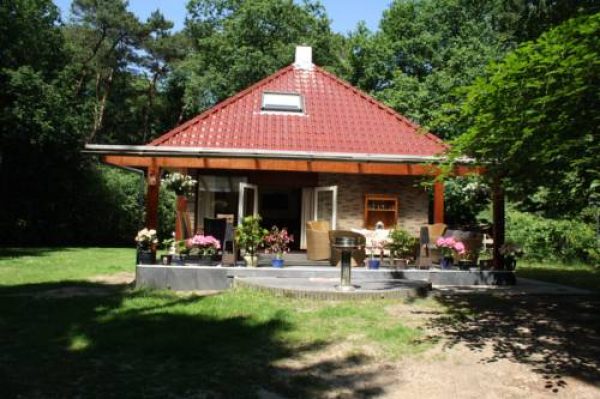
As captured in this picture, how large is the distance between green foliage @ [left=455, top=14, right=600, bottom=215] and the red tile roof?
634 centimetres

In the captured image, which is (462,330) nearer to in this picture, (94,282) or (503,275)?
(503,275)

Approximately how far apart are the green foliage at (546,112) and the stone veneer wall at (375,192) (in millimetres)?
7668

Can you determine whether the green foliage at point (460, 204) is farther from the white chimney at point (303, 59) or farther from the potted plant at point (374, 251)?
the potted plant at point (374, 251)

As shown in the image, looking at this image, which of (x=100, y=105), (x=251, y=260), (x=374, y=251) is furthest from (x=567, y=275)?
(x=100, y=105)

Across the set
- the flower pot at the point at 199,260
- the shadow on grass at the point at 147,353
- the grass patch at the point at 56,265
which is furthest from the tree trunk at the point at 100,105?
the shadow on grass at the point at 147,353

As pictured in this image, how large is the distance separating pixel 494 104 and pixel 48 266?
39.7 feet

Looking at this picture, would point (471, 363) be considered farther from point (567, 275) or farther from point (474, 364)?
point (567, 275)

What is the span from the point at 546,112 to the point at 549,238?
46.7 feet

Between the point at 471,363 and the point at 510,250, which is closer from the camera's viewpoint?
the point at 471,363

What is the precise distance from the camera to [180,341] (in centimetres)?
575

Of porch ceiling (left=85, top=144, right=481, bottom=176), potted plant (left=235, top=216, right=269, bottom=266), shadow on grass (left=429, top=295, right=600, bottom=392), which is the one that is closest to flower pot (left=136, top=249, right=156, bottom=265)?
potted plant (left=235, top=216, right=269, bottom=266)

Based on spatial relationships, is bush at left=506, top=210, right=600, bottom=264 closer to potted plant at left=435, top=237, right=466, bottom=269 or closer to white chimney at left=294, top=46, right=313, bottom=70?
potted plant at left=435, top=237, right=466, bottom=269

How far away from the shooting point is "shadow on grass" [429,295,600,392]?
5191mm

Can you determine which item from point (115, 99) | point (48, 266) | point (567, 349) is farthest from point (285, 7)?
point (567, 349)
